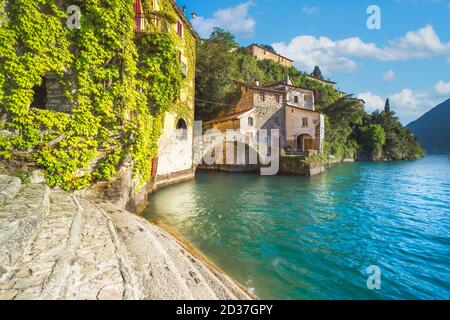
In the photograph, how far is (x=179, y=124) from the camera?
16094 millimetres

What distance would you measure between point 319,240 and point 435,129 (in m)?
227

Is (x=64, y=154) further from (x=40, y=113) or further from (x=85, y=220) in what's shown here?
(x=85, y=220)

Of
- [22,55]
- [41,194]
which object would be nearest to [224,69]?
[22,55]

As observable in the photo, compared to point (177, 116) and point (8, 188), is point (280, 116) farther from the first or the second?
point (8, 188)

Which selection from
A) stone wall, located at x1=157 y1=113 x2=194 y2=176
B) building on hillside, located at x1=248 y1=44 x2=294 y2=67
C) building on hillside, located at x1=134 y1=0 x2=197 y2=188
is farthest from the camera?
building on hillside, located at x1=248 y1=44 x2=294 y2=67

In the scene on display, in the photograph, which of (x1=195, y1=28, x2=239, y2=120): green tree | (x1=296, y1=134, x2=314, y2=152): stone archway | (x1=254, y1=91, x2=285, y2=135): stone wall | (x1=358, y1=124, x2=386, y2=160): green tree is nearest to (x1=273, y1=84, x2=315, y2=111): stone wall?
(x1=296, y1=134, x2=314, y2=152): stone archway

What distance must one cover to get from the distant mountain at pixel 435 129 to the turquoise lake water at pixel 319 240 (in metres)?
176

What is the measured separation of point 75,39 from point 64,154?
343 cm

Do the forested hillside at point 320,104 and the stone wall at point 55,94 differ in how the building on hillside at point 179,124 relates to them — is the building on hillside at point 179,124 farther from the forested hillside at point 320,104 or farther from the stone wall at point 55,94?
the forested hillside at point 320,104

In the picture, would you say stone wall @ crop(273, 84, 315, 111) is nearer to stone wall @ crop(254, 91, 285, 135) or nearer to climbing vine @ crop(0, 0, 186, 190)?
stone wall @ crop(254, 91, 285, 135)

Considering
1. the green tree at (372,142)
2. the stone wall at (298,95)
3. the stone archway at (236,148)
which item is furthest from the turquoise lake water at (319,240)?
the green tree at (372,142)

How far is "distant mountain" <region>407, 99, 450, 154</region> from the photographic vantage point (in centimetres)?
14441

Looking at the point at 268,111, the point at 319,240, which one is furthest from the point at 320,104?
the point at 319,240

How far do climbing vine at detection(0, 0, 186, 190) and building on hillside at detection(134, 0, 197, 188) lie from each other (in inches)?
203
